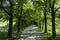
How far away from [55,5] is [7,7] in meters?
7.35

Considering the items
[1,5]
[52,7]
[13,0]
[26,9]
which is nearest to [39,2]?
[52,7]

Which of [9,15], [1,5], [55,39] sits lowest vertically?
[55,39]

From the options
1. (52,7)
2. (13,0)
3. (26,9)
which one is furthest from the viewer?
(26,9)

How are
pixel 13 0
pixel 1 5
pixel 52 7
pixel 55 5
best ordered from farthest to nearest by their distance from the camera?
pixel 55 5 → pixel 52 7 → pixel 13 0 → pixel 1 5

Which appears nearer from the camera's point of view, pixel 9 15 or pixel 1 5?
pixel 1 5

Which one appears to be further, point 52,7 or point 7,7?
point 52,7

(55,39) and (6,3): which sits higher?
(6,3)

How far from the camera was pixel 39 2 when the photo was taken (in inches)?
826

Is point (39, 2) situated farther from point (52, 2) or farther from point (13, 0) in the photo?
point (13, 0)

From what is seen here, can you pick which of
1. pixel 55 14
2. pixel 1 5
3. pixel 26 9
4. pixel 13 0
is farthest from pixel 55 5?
pixel 26 9

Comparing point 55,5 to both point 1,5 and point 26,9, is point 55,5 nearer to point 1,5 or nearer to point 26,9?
point 1,5

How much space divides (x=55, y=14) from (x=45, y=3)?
198cm

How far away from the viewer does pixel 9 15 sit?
54.8 ft

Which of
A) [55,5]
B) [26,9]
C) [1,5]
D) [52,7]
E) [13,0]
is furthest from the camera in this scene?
[26,9]
